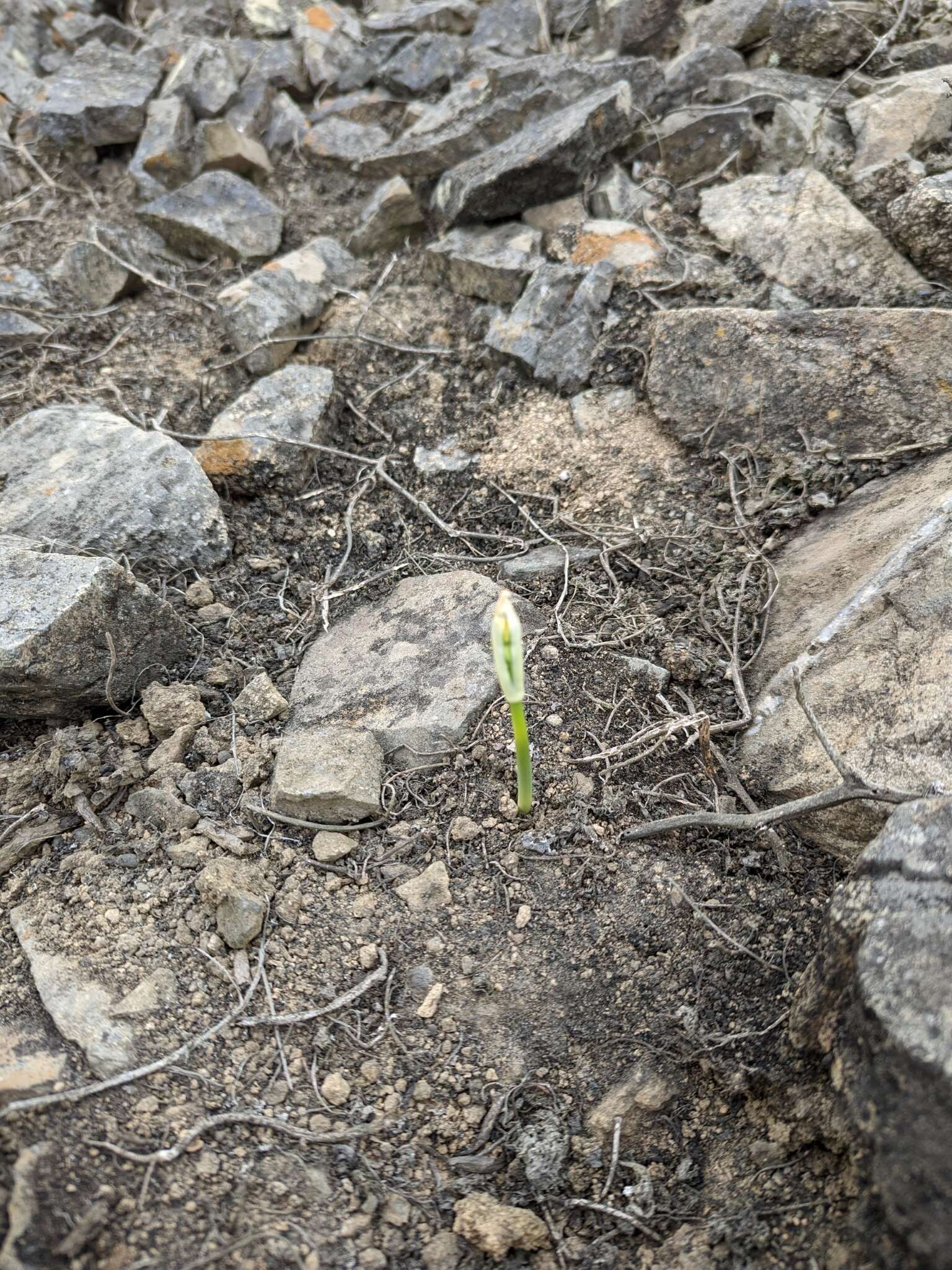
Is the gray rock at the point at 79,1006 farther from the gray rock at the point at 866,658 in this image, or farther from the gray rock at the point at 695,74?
the gray rock at the point at 695,74

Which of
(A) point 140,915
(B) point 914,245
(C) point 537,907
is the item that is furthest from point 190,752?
(B) point 914,245

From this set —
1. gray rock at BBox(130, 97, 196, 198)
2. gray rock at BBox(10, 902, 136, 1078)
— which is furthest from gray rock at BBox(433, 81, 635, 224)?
gray rock at BBox(10, 902, 136, 1078)

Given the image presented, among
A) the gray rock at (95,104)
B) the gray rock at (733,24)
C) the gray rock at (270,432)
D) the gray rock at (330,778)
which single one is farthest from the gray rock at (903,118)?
the gray rock at (95,104)

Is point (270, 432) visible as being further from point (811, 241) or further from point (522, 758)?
point (811, 241)

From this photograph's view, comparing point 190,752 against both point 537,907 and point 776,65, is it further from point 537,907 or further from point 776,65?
point 776,65

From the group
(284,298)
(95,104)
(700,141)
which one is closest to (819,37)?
(700,141)

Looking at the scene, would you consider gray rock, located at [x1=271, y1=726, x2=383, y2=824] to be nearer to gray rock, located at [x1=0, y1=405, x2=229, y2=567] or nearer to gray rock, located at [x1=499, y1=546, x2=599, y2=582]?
gray rock, located at [x1=499, y1=546, x2=599, y2=582]

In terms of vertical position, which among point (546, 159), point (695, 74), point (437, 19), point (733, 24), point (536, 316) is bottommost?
point (536, 316)
